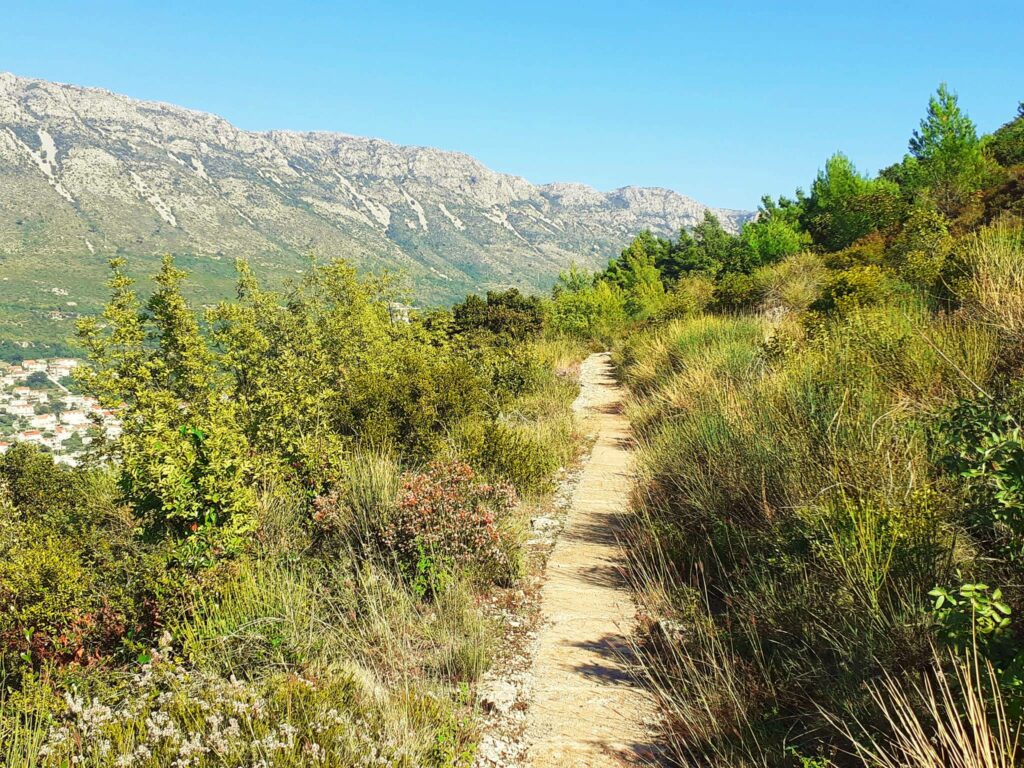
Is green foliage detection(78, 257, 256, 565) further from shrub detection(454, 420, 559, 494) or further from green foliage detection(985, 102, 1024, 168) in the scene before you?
green foliage detection(985, 102, 1024, 168)

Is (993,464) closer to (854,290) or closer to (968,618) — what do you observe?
(968,618)

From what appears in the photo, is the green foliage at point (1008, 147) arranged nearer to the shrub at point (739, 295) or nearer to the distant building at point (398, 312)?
the shrub at point (739, 295)

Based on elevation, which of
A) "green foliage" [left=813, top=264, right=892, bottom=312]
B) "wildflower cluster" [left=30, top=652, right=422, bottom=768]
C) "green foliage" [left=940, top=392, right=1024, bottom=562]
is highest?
"green foliage" [left=813, top=264, right=892, bottom=312]

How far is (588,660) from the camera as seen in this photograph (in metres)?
3.94

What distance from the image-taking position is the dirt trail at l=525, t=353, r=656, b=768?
123 inches

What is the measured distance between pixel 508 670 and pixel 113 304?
8.25 meters

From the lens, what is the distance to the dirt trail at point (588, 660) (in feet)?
10.2

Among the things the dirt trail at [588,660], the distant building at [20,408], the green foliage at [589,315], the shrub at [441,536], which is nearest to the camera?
the dirt trail at [588,660]

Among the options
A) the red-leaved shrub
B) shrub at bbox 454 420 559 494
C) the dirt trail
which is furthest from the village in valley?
the dirt trail

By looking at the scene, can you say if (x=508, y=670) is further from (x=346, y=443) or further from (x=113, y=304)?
(x=113, y=304)

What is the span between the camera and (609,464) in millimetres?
8969

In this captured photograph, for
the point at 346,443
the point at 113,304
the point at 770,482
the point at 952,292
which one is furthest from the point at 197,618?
the point at 952,292

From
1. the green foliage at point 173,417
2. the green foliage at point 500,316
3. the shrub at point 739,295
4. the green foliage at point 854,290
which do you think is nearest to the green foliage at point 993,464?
the green foliage at point 173,417

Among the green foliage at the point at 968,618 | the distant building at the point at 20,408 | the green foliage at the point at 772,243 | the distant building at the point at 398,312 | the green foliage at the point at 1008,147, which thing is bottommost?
the distant building at the point at 20,408
